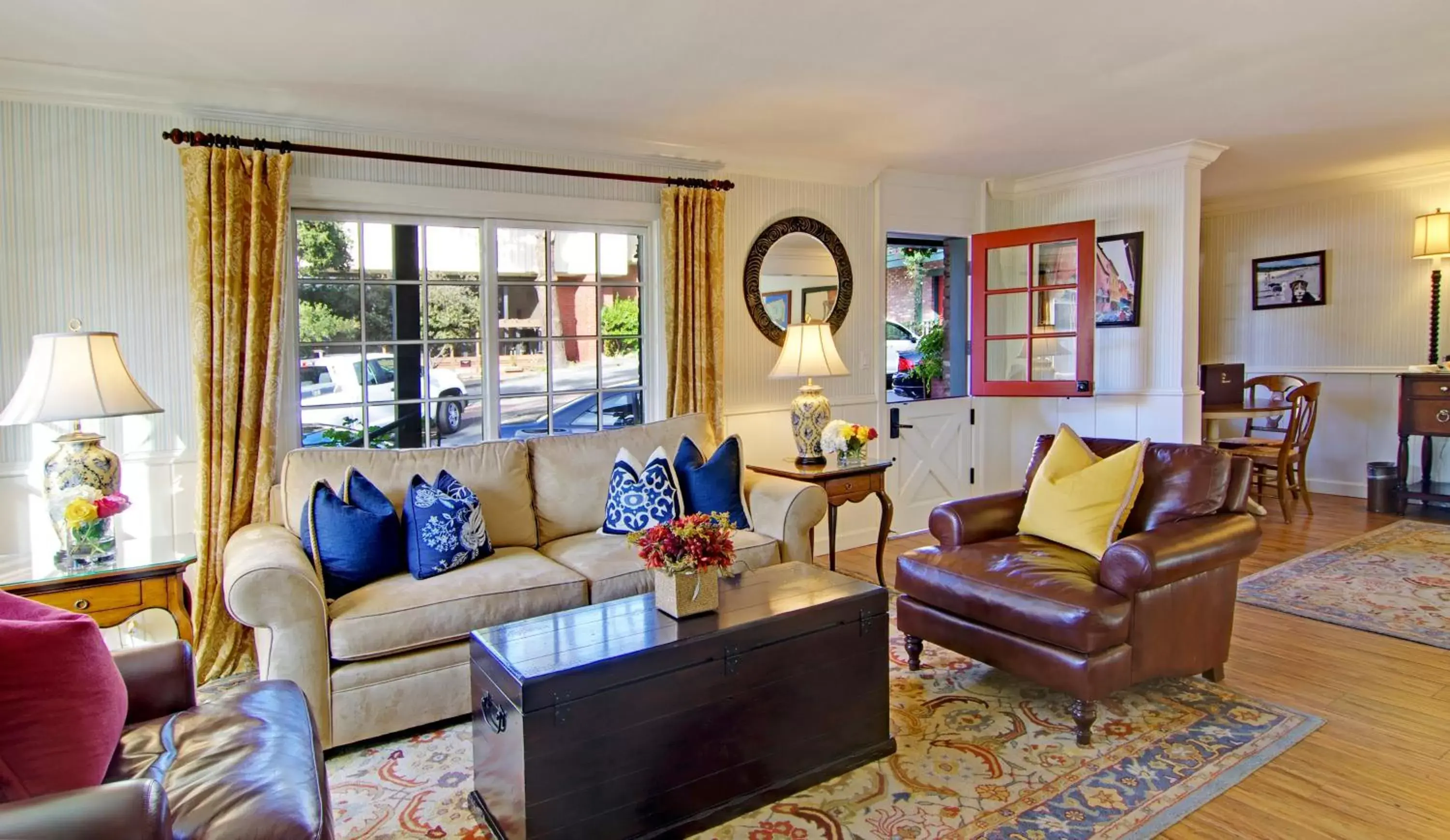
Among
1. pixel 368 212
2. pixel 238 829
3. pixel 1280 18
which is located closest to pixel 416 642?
pixel 238 829

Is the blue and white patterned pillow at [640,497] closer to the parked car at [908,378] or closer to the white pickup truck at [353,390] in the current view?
the white pickup truck at [353,390]

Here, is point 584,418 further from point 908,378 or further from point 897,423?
point 908,378

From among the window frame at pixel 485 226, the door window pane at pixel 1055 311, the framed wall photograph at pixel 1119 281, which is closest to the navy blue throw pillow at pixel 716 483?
the window frame at pixel 485 226

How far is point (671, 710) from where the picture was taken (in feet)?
7.19

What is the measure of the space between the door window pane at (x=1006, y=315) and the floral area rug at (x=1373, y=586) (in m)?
2.06

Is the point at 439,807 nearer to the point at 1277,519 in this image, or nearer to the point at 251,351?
the point at 251,351

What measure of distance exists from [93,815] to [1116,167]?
18.9 ft

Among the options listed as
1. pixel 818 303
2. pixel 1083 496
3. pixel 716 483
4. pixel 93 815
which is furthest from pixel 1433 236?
pixel 93 815

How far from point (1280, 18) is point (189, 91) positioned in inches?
163

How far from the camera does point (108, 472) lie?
274cm

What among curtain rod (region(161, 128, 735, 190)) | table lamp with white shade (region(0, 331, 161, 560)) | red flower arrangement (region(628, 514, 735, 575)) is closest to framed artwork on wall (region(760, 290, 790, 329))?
curtain rod (region(161, 128, 735, 190))

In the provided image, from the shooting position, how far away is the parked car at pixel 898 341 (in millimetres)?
5902

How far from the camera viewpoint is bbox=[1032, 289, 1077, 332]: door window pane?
5199 mm

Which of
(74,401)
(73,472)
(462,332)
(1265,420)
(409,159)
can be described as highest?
(409,159)
